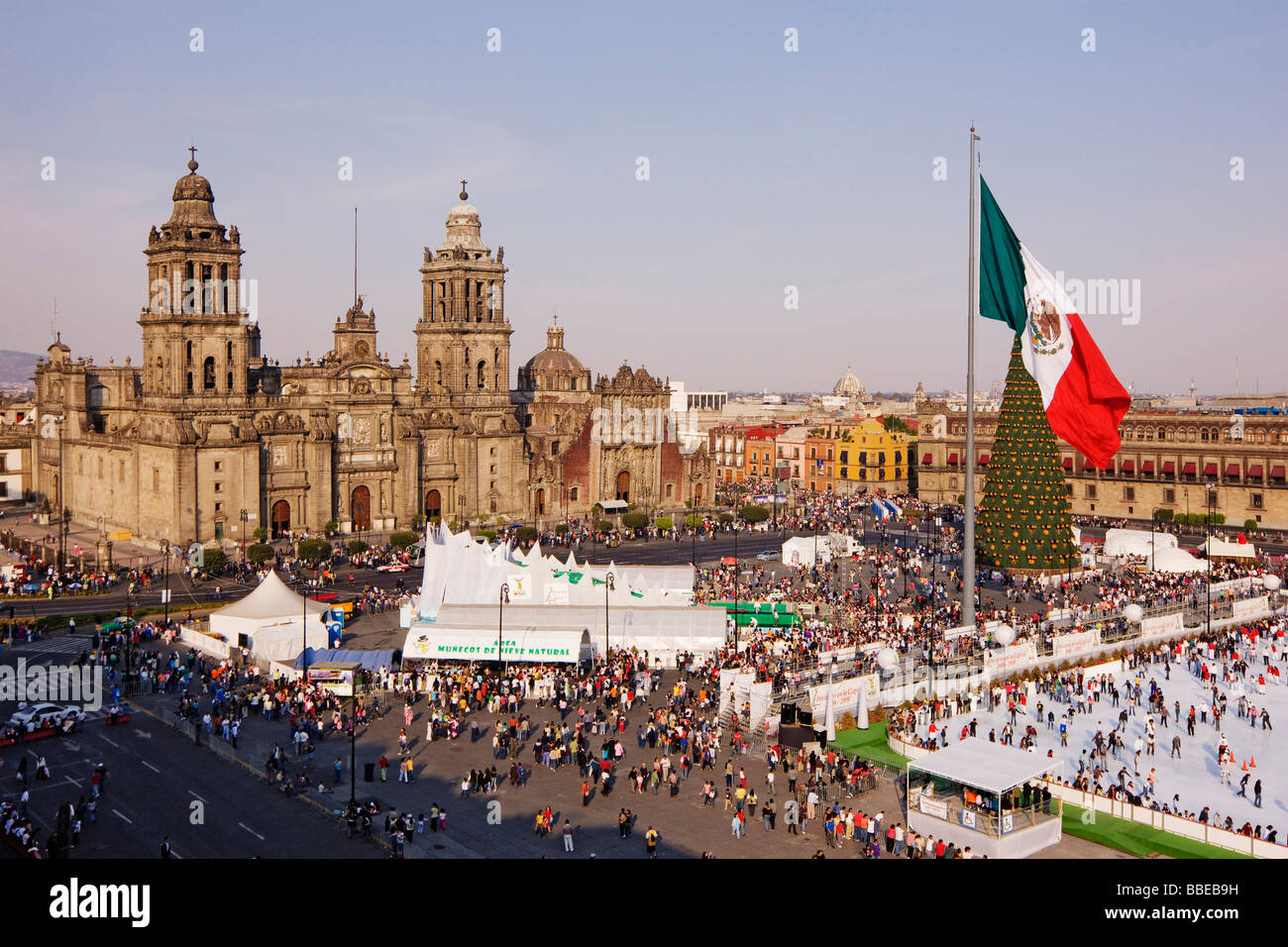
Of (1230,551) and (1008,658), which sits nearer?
(1008,658)

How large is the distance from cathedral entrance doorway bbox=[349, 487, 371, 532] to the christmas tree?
40.8m

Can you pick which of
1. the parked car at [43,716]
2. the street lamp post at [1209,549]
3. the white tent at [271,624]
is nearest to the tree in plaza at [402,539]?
the white tent at [271,624]

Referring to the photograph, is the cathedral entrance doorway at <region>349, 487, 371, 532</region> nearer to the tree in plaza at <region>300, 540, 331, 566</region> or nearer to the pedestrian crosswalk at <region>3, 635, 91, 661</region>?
the tree in plaza at <region>300, 540, 331, 566</region>

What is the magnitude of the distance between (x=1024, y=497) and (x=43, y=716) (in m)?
47.5

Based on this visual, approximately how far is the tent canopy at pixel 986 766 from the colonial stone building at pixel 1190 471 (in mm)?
62410

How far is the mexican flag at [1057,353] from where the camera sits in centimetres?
2920

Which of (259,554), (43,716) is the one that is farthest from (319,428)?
(43,716)

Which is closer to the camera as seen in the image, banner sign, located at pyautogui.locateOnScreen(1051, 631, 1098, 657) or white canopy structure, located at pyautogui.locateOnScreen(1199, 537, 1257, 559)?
banner sign, located at pyautogui.locateOnScreen(1051, 631, 1098, 657)

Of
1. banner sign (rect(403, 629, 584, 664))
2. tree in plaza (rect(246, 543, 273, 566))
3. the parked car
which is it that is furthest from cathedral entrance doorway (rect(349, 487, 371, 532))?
the parked car

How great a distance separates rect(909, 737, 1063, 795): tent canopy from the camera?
2533cm

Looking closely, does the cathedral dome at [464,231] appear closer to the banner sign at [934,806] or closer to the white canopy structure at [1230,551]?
the white canopy structure at [1230,551]

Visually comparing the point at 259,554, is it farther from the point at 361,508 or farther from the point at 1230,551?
the point at 1230,551

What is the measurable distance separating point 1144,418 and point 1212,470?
315 inches

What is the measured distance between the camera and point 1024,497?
6156 centimetres
